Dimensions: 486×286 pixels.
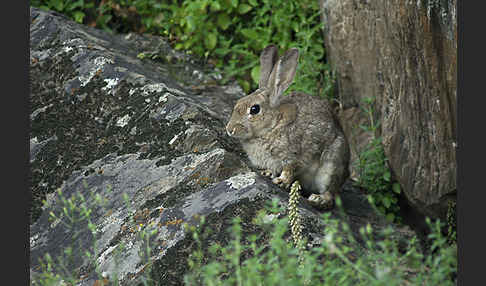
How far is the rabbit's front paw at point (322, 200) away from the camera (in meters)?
5.24

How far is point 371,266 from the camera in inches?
139

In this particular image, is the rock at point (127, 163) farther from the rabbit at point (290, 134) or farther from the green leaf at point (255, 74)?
the green leaf at point (255, 74)

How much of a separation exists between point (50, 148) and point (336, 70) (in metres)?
3.60

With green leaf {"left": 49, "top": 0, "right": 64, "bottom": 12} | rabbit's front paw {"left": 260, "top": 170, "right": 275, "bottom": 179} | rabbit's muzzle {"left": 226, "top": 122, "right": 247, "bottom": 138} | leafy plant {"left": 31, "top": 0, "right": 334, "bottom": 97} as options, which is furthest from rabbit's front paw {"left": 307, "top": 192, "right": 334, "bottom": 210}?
green leaf {"left": 49, "top": 0, "right": 64, "bottom": 12}

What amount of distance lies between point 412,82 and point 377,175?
1308 mm

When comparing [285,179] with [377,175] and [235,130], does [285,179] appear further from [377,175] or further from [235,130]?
[377,175]

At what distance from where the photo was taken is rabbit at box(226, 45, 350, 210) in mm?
5438

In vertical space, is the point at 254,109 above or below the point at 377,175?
above

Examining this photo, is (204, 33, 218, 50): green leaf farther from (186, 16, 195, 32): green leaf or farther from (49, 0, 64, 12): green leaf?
(49, 0, 64, 12): green leaf

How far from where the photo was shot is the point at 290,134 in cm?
553

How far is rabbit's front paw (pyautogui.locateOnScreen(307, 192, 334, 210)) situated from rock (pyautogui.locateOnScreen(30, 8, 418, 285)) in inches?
6.8

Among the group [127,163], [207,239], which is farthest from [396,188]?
[207,239]

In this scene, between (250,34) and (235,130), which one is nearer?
(235,130)

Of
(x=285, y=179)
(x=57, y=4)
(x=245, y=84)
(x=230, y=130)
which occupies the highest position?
(x=57, y=4)
